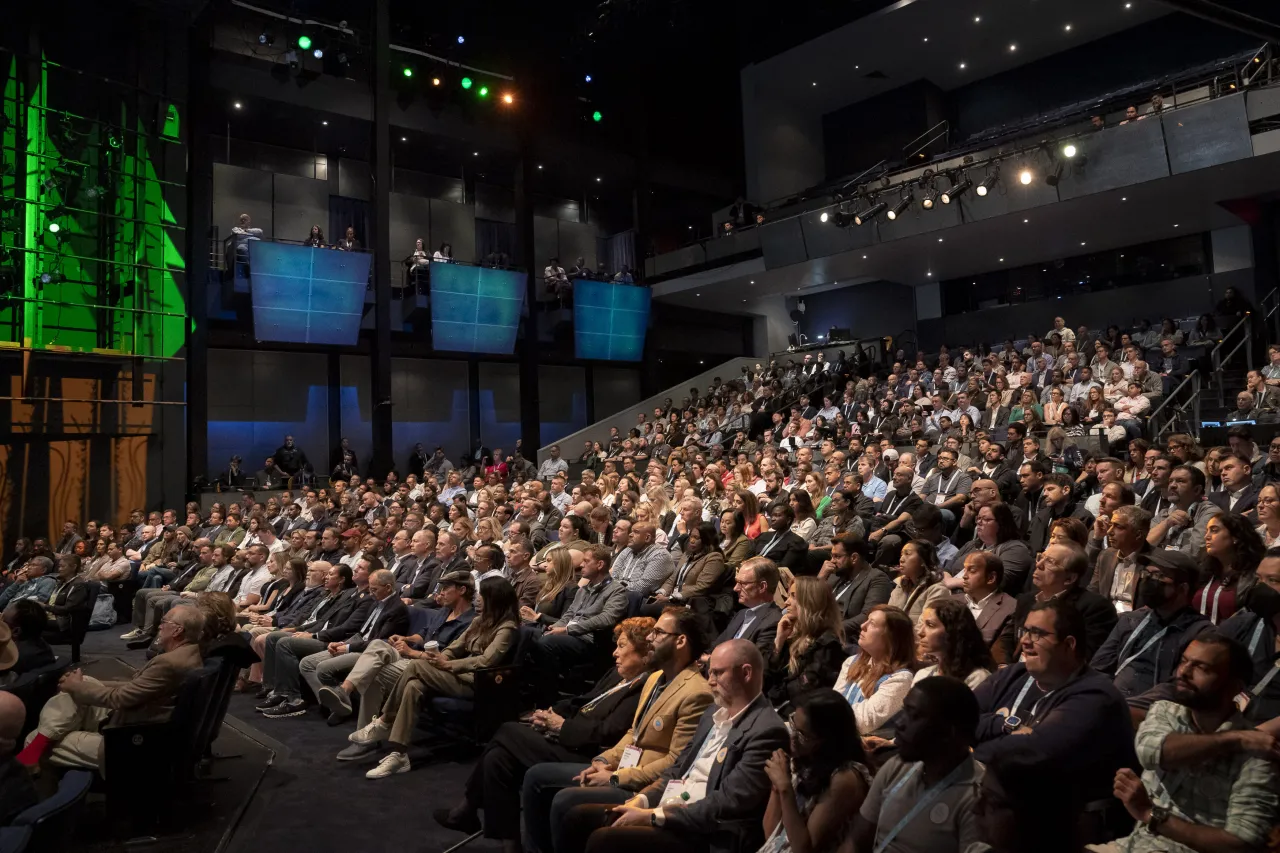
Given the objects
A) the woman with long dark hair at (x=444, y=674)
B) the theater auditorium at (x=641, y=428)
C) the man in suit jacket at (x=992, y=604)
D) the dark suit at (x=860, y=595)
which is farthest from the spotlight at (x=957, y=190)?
the woman with long dark hair at (x=444, y=674)

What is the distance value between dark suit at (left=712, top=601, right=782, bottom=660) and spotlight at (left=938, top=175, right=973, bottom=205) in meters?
9.49

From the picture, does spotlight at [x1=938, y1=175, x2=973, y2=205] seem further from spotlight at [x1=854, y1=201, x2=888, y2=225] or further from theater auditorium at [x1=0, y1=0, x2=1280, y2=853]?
spotlight at [x1=854, y1=201, x2=888, y2=225]

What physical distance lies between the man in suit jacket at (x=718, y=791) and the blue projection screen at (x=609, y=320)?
14.6m

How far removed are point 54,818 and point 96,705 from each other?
5.47 ft

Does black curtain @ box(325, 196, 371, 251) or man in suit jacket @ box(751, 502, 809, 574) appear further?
black curtain @ box(325, 196, 371, 251)

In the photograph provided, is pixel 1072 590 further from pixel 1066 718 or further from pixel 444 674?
pixel 444 674

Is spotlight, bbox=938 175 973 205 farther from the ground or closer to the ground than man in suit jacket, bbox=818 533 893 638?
farther from the ground

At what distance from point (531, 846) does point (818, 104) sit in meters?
18.0

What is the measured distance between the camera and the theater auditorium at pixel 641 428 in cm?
263

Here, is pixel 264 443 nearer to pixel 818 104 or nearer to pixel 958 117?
pixel 818 104

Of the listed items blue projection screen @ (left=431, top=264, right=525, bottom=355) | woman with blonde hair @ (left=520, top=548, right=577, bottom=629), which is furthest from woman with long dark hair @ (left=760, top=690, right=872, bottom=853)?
blue projection screen @ (left=431, top=264, right=525, bottom=355)

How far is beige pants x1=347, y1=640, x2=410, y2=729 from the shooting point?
15.4ft

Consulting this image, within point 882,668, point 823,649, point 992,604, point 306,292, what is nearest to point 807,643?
point 823,649

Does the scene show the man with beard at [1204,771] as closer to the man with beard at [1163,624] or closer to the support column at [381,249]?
the man with beard at [1163,624]
